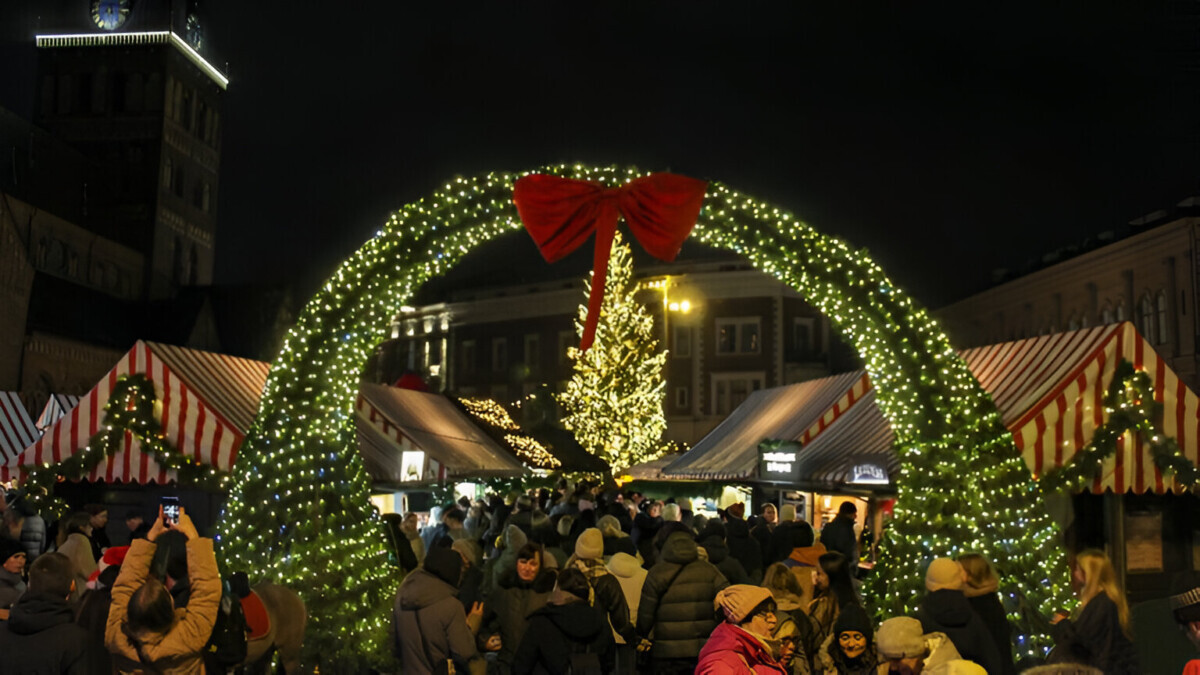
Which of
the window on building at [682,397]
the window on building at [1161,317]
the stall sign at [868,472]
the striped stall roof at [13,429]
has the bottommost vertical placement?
the stall sign at [868,472]

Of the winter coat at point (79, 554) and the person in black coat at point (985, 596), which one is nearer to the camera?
the person in black coat at point (985, 596)

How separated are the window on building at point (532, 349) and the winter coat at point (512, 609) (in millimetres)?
55002

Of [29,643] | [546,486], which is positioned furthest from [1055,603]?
[546,486]

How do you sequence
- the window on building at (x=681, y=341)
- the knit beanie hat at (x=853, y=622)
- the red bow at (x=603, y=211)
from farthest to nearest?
the window on building at (x=681, y=341)
the red bow at (x=603, y=211)
the knit beanie hat at (x=853, y=622)

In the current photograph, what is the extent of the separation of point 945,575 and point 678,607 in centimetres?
201

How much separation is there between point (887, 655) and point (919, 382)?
6.21 m

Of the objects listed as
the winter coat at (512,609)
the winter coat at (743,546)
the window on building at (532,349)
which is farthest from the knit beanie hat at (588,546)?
the window on building at (532,349)

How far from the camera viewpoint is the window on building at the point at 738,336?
54.9 meters

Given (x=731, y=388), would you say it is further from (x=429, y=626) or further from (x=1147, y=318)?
(x=429, y=626)

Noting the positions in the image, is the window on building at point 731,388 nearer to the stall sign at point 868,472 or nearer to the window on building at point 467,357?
the window on building at point 467,357

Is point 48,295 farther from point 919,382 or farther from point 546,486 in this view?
point 919,382

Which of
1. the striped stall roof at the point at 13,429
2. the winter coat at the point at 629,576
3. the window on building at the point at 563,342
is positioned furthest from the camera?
the window on building at the point at 563,342

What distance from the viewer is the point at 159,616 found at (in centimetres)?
594

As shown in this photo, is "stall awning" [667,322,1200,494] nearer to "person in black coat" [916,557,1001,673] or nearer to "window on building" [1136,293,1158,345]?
"person in black coat" [916,557,1001,673]
